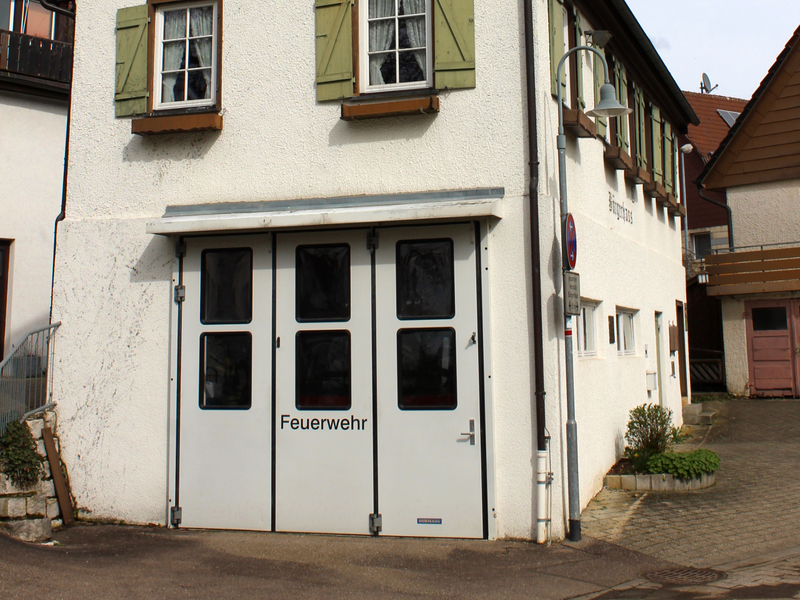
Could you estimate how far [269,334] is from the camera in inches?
332

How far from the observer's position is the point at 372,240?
817 centimetres

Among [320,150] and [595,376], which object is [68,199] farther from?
[595,376]

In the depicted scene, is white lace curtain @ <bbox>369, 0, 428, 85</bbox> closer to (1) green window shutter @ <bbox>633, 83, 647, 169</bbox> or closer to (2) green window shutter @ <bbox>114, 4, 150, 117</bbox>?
(2) green window shutter @ <bbox>114, 4, 150, 117</bbox>

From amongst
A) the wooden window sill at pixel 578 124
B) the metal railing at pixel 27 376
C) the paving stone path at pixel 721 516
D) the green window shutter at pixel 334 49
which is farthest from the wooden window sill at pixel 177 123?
the paving stone path at pixel 721 516

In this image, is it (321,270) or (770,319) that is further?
(770,319)

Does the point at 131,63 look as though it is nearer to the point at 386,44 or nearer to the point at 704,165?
the point at 386,44

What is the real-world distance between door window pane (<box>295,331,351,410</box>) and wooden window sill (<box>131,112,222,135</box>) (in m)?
2.43

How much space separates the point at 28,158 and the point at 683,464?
36.9ft

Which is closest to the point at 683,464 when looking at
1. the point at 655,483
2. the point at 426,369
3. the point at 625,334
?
the point at 655,483

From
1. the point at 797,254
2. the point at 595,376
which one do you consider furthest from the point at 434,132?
the point at 797,254

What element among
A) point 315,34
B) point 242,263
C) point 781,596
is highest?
point 315,34

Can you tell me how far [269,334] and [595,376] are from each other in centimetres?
363

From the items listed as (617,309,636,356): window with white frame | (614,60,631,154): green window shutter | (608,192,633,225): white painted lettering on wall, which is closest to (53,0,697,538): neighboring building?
(608,192,633,225): white painted lettering on wall

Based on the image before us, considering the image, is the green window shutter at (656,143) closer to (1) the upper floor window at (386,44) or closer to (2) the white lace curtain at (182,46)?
(1) the upper floor window at (386,44)
